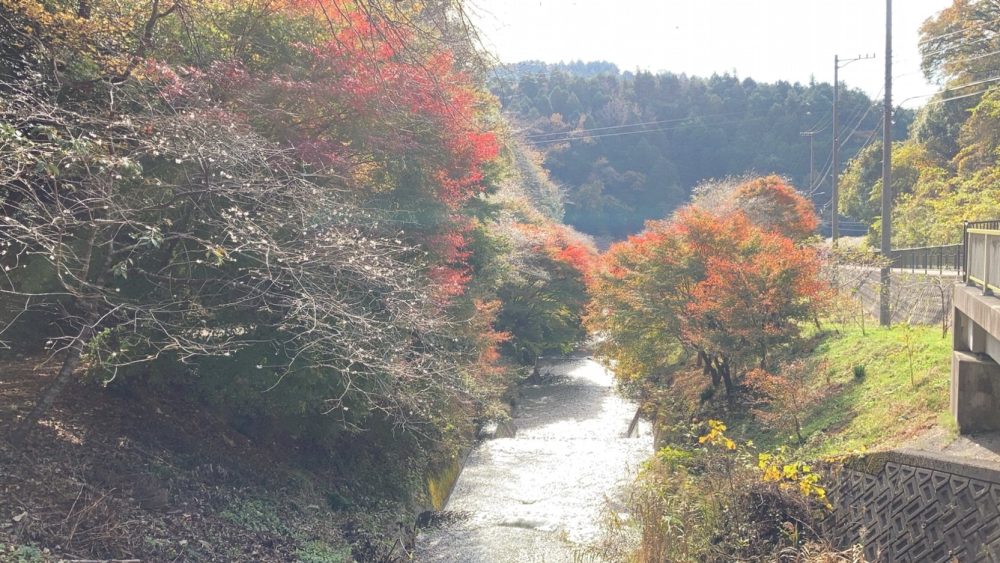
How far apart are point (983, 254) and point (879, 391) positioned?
435 centimetres

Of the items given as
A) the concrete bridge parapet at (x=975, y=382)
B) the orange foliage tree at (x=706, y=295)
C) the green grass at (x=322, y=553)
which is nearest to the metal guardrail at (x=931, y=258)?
the orange foliage tree at (x=706, y=295)

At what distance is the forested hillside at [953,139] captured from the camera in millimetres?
21719

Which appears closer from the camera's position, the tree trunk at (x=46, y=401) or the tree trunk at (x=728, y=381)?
the tree trunk at (x=46, y=401)

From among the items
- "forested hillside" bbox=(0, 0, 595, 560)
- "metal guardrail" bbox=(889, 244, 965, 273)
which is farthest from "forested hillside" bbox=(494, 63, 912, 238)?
"forested hillside" bbox=(0, 0, 595, 560)

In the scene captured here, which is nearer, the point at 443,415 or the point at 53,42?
the point at 53,42

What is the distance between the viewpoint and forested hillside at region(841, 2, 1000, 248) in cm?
2172

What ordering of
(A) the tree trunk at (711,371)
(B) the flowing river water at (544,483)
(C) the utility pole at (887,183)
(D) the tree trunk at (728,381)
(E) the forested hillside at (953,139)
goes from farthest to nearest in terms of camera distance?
(E) the forested hillside at (953,139), (C) the utility pole at (887,183), (A) the tree trunk at (711,371), (D) the tree trunk at (728,381), (B) the flowing river water at (544,483)

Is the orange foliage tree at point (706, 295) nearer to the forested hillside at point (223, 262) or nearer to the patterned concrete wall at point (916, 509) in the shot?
the forested hillside at point (223, 262)

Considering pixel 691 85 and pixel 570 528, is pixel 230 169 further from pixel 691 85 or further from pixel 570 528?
pixel 691 85

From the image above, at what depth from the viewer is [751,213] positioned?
26375 millimetres

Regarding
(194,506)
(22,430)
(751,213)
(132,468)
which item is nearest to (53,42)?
(22,430)

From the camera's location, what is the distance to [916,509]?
6254 millimetres

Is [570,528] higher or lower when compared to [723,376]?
lower

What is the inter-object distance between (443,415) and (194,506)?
460cm
